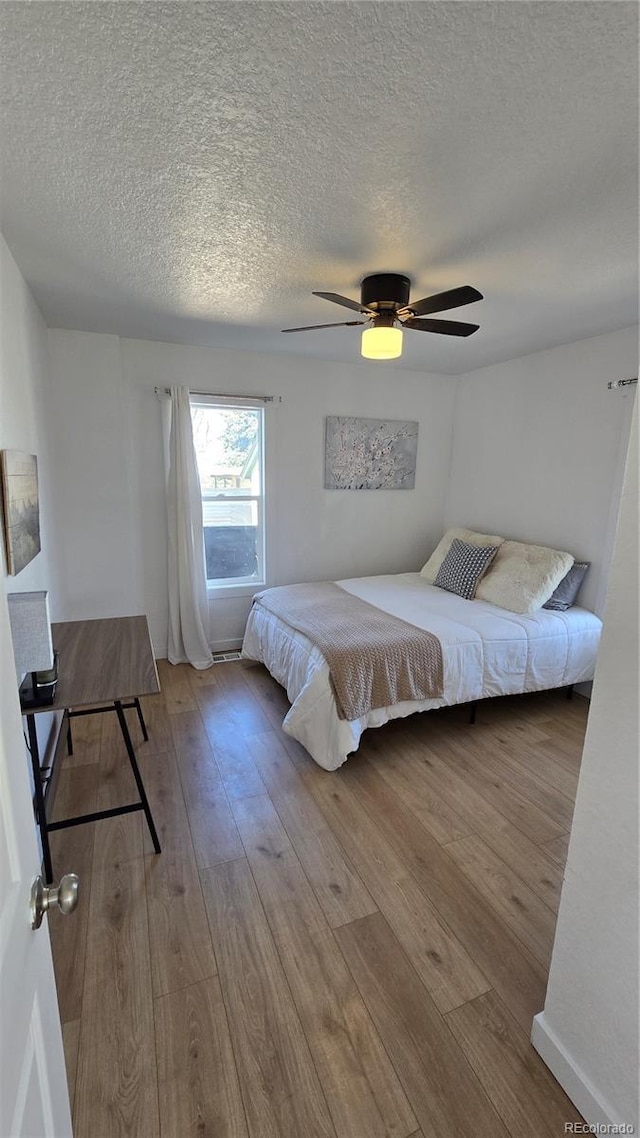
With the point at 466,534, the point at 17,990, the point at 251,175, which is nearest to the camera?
the point at 17,990

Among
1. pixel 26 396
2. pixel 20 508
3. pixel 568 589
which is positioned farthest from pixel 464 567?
pixel 26 396

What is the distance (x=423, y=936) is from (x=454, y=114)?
94.5 inches

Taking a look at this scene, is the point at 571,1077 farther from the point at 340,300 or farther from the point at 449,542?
the point at 449,542

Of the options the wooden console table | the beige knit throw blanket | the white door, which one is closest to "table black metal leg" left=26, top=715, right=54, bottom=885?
the wooden console table

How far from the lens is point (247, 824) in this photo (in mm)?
2031

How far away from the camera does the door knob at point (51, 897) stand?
72 cm

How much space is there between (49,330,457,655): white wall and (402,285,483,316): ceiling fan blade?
189 centimetres

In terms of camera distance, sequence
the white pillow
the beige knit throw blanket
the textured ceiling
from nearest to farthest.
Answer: the textured ceiling → the beige knit throw blanket → the white pillow

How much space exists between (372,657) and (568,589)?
1625 millimetres

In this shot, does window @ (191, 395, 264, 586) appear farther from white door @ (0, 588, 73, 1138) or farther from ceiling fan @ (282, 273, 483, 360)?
white door @ (0, 588, 73, 1138)

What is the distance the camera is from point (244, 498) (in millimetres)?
3818

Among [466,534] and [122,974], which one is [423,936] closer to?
[122,974]

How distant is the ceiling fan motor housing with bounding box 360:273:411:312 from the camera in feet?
6.86

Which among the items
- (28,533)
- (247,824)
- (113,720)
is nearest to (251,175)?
(28,533)
